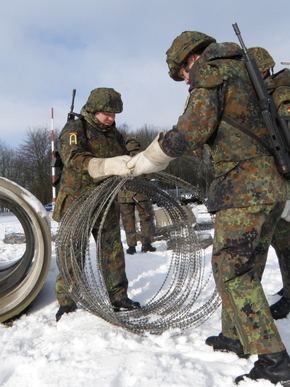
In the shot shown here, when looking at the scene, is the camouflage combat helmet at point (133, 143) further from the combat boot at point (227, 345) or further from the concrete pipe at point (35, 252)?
the combat boot at point (227, 345)

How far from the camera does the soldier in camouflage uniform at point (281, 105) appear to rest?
2.20 m

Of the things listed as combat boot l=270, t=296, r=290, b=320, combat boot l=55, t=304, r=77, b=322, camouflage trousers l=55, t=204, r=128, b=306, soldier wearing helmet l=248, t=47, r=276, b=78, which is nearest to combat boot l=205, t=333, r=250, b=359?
combat boot l=270, t=296, r=290, b=320

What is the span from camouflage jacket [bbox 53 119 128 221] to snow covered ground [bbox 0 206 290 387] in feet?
3.24

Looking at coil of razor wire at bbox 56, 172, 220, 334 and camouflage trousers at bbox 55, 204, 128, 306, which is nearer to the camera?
coil of razor wire at bbox 56, 172, 220, 334

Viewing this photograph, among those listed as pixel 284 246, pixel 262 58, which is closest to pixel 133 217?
pixel 284 246

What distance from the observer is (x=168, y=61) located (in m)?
2.20

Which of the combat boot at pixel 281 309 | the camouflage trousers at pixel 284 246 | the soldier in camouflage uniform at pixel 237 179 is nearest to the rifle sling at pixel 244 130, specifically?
the soldier in camouflage uniform at pixel 237 179

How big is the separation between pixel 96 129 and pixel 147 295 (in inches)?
67.6

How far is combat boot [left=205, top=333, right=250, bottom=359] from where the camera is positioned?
7.65 feet

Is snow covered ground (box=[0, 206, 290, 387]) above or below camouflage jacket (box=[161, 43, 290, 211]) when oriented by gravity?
below

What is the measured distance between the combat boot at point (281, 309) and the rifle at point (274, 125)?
4.81ft

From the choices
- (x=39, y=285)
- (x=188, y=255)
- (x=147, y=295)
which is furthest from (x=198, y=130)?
(x=147, y=295)

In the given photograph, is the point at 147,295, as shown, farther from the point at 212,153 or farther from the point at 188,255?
the point at 212,153

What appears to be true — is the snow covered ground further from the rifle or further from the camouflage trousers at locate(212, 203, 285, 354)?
the rifle
